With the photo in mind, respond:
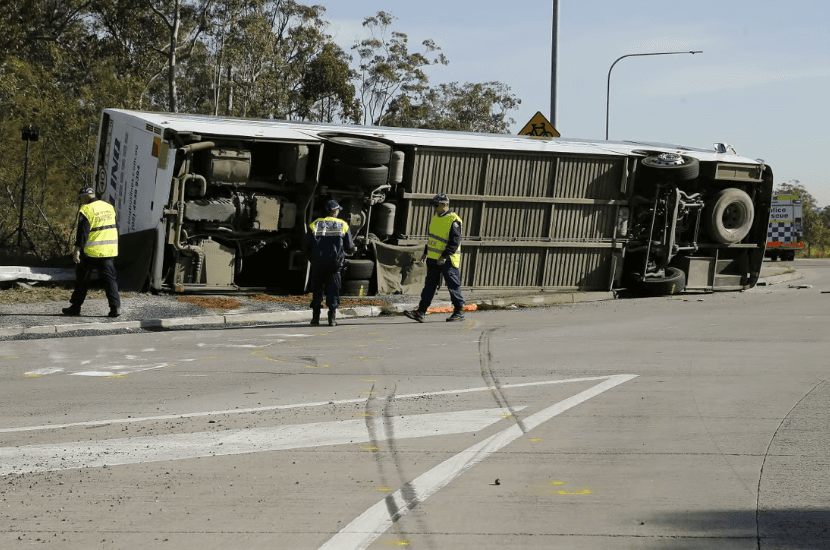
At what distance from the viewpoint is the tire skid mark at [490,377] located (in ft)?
27.8

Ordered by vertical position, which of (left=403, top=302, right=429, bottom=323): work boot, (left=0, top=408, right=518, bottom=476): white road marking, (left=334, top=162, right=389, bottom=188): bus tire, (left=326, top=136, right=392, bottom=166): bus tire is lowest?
(left=0, top=408, right=518, bottom=476): white road marking

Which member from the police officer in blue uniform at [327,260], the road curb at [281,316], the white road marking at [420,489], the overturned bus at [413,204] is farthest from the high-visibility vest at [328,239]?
the white road marking at [420,489]

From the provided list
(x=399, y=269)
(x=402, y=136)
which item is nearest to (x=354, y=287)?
(x=399, y=269)

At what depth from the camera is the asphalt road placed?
5406 millimetres

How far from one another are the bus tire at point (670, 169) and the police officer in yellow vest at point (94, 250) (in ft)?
33.8

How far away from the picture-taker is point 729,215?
21594 millimetres

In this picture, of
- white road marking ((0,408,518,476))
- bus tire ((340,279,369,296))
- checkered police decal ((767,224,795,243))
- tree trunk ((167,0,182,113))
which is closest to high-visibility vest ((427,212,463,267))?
bus tire ((340,279,369,296))

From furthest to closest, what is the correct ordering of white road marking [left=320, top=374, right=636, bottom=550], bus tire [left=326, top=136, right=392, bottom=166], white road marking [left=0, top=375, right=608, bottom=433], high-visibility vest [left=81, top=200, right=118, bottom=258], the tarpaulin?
the tarpaulin < bus tire [left=326, top=136, right=392, bottom=166] < high-visibility vest [left=81, top=200, right=118, bottom=258] < white road marking [left=0, top=375, right=608, bottom=433] < white road marking [left=320, top=374, right=636, bottom=550]

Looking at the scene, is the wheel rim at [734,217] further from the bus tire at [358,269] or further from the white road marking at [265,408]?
the white road marking at [265,408]

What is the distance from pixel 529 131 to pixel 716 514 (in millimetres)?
17517

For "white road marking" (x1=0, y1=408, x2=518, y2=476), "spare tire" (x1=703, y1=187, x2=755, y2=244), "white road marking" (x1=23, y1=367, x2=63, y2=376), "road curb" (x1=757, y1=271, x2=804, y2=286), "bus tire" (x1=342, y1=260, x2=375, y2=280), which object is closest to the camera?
"white road marking" (x1=0, y1=408, x2=518, y2=476)

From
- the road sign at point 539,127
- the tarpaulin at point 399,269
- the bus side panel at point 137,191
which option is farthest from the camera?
the road sign at point 539,127

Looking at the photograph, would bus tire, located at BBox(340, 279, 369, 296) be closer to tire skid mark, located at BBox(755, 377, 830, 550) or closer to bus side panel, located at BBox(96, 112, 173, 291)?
bus side panel, located at BBox(96, 112, 173, 291)

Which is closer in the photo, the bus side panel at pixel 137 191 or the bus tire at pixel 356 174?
the bus side panel at pixel 137 191
